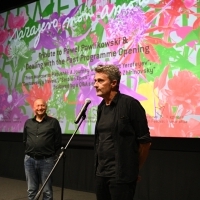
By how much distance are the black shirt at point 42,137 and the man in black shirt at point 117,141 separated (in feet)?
4.87

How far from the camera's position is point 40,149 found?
11.4 feet

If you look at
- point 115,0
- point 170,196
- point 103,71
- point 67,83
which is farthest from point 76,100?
point 103,71

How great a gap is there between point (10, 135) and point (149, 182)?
9.04 ft

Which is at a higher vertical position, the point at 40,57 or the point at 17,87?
the point at 40,57

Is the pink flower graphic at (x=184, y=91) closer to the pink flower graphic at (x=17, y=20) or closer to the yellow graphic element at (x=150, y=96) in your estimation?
the yellow graphic element at (x=150, y=96)

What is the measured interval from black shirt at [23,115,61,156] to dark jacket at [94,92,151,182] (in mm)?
1611

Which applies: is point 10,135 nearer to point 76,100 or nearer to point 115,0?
point 76,100

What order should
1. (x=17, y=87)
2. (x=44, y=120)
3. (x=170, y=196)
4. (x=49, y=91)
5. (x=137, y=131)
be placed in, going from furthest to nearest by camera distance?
(x=17, y=87)
(x=49, y=91)
(x=170, y=196)
(x=44, y=120)
(x=137, y=131)

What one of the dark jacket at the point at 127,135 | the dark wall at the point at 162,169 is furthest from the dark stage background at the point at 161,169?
the dark jacket at the point at 127,135

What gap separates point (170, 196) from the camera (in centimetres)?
394

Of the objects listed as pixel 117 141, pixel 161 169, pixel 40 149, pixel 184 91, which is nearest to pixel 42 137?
pixel 40 149

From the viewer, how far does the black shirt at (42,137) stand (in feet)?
11.5

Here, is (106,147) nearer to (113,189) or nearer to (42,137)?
(113,189)

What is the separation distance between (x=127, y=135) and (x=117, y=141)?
73mm
